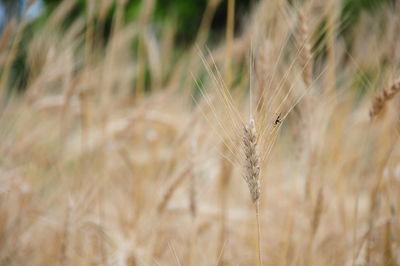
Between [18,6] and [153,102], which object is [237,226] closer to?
[153,102]

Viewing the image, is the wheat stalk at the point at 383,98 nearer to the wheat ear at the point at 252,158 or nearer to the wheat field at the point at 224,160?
the wheat field at the point at 224,160

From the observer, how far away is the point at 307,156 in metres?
0.72

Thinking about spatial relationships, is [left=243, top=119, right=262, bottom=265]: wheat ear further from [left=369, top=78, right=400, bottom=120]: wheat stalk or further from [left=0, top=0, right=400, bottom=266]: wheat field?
[left=369, top=78, right=400, bottom=120]: wheat stalk

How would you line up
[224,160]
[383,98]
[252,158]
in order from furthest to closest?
1. [224,160]
2. [383,98]
3. [252,158]

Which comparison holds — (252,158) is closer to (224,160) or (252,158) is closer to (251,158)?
(251,158)

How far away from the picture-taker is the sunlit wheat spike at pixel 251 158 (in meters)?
0.38

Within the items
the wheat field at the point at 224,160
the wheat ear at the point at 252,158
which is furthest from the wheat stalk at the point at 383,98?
the wheat ear at the point at 252,158

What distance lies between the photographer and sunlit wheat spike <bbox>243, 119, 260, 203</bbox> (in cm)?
Result: 38

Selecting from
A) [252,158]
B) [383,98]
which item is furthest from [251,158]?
[383,98]

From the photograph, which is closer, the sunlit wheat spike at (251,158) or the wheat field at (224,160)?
the sunlit wheat spike at (251,158)

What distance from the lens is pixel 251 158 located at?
→ 0.38 meters

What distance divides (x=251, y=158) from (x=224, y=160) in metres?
0.36

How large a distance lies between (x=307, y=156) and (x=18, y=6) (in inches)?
25.2

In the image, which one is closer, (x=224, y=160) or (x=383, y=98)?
(x=383, y=98)
